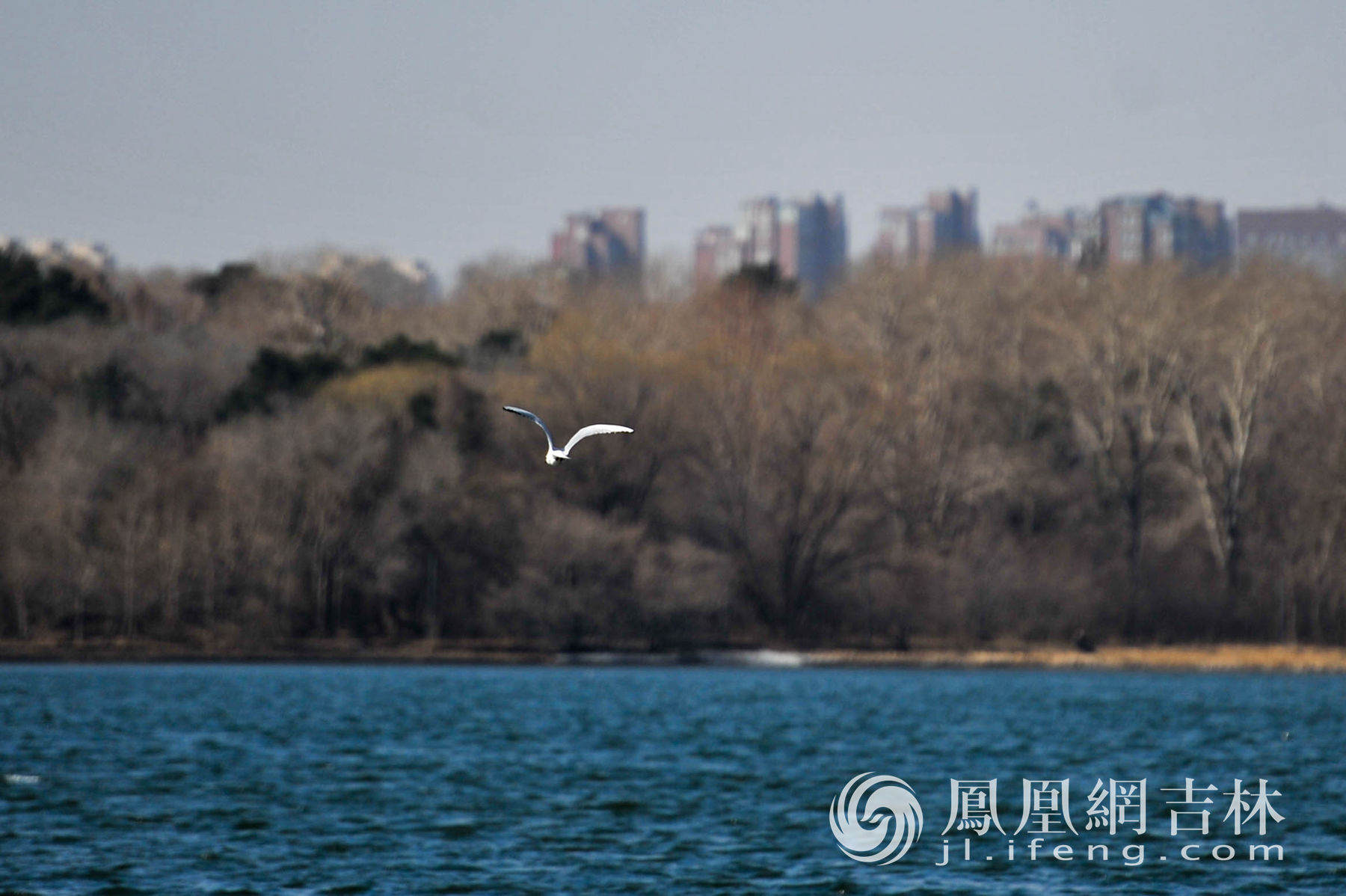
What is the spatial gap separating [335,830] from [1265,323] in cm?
6244

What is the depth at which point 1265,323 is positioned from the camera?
86500mm

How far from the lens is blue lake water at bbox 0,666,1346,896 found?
98.3 feet

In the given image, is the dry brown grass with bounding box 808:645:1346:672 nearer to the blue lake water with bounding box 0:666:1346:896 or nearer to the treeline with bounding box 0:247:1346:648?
the treeline with bounding box 0:247:1346:648

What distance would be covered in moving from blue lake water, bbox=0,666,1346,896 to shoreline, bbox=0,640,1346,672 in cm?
213

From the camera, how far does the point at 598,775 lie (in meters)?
43.4

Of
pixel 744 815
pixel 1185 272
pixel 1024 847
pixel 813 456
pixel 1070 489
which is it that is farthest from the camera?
pixel 1185 272

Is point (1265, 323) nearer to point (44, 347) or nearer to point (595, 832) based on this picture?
point (44, 347)

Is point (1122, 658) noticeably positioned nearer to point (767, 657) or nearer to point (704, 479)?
point (767, 657)

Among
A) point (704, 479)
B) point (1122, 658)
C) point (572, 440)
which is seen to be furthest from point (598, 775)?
point (1122, 658)

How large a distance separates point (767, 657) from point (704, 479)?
883 centimetres

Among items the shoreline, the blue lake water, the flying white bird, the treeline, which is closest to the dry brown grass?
the shoreline

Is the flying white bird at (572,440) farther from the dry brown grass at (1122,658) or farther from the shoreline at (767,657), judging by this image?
the dry brown grass at (1122,658)

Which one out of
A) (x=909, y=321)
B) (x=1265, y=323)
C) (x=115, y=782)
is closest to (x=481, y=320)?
(x=909, y=321)

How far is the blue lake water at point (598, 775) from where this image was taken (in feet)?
98.3
